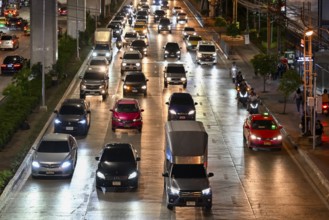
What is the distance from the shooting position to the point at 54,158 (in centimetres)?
3594

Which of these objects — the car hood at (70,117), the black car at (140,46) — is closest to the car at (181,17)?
the black car at (140,46)

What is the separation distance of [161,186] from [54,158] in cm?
443

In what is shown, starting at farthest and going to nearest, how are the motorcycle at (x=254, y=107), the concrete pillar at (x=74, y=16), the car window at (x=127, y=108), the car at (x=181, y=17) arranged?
the car at (x=181, y=17) → the concrete pillar at (x=74, y=16) → the motorcycle at (x=254, y=107) → the car window at (x=127, y=108)

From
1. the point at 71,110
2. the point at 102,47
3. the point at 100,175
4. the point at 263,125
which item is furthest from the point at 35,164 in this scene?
the point at 102,47

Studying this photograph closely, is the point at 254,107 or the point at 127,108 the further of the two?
the point at 254,107

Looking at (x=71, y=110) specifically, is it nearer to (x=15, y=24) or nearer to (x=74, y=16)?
(x=74, y=16)

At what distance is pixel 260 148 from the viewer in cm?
4194

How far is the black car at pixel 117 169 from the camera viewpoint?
3362 centimetres

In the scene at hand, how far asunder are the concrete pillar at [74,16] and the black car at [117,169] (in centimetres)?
5493

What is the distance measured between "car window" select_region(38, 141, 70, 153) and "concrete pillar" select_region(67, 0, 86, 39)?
173 feet

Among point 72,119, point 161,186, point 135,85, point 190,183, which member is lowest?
point 161,186

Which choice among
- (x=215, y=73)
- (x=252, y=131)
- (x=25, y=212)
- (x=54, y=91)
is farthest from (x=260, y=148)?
(x=215, y=73)

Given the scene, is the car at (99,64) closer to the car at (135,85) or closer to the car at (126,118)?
the car at (135,85)

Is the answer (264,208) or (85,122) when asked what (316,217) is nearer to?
(264,208)
